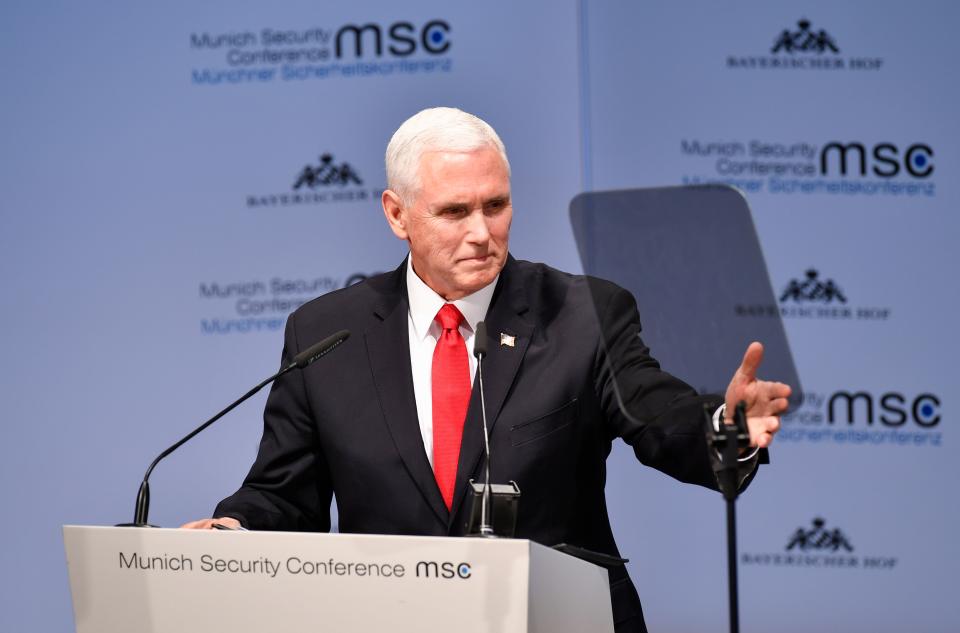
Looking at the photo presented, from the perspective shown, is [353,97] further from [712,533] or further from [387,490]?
[387,490]

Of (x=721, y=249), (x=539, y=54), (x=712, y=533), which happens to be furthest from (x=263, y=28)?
(x=721, y=249)

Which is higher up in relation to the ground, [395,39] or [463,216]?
[395,39]

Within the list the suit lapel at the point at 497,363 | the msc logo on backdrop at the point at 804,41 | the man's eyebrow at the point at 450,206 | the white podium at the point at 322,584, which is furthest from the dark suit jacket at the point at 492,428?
the msc logo on backdrop at the point at 804,41

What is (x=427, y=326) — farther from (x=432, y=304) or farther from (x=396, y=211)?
(x=396, y=211)

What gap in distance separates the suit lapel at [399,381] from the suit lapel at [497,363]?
7cm

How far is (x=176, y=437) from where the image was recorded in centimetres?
447

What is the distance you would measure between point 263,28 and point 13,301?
1.41 metres

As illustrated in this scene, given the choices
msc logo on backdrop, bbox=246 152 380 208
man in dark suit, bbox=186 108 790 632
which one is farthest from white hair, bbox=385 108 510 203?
msc logo on backdrop, bbox=246 152 380 208

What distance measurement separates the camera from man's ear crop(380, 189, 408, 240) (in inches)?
107

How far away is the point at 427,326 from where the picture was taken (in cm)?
267

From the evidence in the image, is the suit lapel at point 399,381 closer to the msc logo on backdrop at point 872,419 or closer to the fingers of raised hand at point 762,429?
the fingers of raised hand at point 762,429

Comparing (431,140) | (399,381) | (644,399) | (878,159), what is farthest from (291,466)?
(878,159)

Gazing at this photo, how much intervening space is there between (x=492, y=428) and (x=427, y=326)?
1.09ft

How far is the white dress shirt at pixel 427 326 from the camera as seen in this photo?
Result: 2585 millimetres
